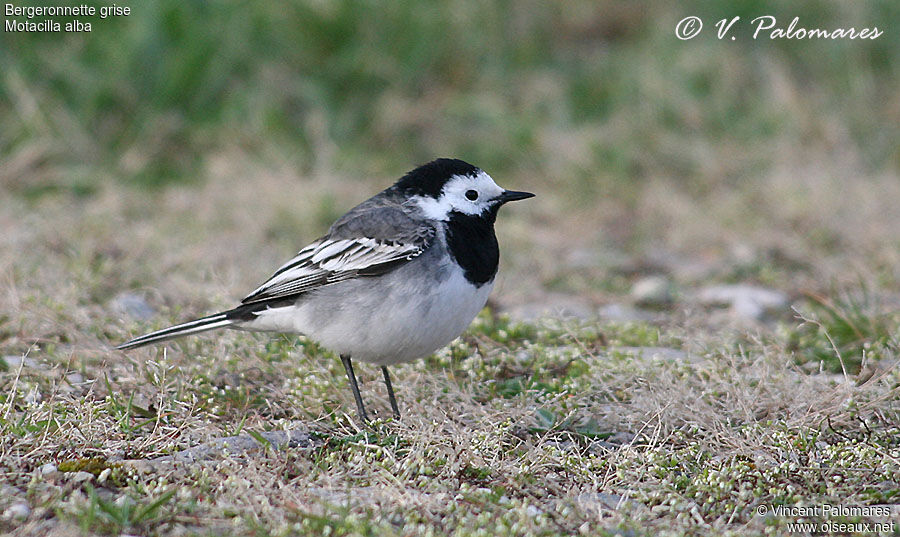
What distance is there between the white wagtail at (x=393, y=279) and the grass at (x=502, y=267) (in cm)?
31

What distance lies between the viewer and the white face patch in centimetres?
498

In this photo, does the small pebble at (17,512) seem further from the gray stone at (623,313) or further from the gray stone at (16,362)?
the gray stone at (623,313)

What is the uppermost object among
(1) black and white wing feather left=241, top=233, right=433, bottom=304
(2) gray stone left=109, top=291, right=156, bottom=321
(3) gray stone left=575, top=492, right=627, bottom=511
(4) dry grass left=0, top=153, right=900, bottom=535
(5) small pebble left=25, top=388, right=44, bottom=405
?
(1) black and white wing feather left=241, top=233, right=433, bottom=304

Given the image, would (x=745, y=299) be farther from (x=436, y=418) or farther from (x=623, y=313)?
(x=436, y=418)

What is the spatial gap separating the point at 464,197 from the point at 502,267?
8.56 feet

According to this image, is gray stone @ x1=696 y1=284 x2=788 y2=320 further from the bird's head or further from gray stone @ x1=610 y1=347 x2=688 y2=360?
the bird's head

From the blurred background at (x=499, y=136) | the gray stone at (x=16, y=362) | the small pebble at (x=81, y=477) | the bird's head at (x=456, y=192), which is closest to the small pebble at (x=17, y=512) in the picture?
the small pebble at (x=81, y=477)

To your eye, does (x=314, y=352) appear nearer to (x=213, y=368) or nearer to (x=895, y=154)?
(x=213, y=368)

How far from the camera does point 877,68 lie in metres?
10.3

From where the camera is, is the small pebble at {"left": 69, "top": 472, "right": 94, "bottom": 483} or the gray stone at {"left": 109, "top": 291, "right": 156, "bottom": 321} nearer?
the small pebble at {"left": 69, "top": 472, "right": 94, "bottom": 483}

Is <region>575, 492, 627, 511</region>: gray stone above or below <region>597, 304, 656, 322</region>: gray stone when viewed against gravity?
below

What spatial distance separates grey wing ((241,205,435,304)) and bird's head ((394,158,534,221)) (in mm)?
142

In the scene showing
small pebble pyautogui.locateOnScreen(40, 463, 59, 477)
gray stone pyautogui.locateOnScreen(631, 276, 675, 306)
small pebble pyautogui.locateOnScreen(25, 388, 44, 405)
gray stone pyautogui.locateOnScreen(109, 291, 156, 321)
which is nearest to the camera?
small pebble pyautogui.locateOnScreen(40, 463, 59, 477)

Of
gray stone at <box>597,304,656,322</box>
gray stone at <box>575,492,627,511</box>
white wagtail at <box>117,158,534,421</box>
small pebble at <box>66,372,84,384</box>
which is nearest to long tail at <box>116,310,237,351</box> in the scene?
white wagtail at <box>117,158,534,421</box>
